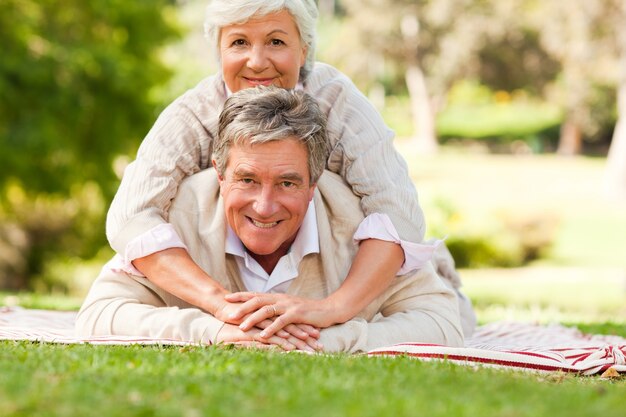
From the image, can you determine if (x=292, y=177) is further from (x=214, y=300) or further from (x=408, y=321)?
(x=408, y=321)

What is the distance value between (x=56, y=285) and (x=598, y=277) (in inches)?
435

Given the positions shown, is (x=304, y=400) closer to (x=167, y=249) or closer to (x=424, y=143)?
(x=167, y=249)

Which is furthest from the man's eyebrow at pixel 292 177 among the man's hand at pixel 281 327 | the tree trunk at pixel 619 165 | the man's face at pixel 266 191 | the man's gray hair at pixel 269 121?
the tree trunk at pixel 619 165

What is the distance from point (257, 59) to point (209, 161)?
2.29ft

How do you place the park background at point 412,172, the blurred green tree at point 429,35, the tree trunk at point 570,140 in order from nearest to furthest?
1. the park background at point 412,172
2. the blurred green tree at point 429,35
3. the tree trunk at point 570,140

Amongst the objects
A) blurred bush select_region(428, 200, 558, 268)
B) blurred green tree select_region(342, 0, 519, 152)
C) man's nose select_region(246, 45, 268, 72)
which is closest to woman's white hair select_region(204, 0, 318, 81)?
man's nose select_region(246, 45, 268, 72)

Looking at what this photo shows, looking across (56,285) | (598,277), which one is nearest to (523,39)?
(598,277)

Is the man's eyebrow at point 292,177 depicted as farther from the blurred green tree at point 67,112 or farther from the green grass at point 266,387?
the blurred green tree at point 67,112

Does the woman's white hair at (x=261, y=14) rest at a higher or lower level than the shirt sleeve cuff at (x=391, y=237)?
higher

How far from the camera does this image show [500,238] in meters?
20.6

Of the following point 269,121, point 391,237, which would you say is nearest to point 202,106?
point 269,121

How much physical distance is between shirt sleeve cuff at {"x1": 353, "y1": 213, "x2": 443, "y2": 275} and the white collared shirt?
242 mm

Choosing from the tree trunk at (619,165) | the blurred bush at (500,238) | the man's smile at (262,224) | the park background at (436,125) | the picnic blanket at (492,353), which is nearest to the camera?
the picnic blanket at (492,353)

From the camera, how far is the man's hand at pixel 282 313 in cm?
439
